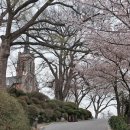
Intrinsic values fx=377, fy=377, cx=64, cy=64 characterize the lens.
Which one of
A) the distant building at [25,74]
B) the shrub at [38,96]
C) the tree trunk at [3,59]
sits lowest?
the shrub at [38,96]

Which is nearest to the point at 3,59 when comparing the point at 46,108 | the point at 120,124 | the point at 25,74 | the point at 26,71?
the point at 46,108

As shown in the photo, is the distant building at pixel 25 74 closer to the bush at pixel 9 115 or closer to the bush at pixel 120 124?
the bush at pixel 120 124

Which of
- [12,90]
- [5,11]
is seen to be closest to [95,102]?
[12,90]

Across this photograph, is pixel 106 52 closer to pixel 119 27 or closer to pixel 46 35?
pixel 119 27

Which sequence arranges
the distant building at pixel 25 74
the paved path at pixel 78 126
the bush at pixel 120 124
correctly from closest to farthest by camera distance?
the bush at pixel 120 124 → the paved path at pixel 78 126 → the distant building at pixel 25 74

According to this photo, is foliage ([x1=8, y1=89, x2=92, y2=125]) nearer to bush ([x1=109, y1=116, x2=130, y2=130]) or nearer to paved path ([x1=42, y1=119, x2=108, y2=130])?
paved path ([x1=42, y1=119, x2=108, y2=130])

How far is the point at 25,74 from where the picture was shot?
59250 millimetres

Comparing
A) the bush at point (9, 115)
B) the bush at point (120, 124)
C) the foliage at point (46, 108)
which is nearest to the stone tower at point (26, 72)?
the foliage at point (46, 108)

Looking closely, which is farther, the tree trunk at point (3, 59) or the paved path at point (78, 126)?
the paved path at point (78, 126)

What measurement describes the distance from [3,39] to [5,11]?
7.12ft

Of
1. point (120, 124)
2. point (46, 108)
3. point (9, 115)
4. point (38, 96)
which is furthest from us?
point (38, 96)

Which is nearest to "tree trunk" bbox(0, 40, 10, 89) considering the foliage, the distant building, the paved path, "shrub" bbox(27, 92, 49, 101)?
the foliage

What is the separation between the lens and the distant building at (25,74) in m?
44.5

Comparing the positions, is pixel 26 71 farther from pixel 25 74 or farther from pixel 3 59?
pixel 3 59
